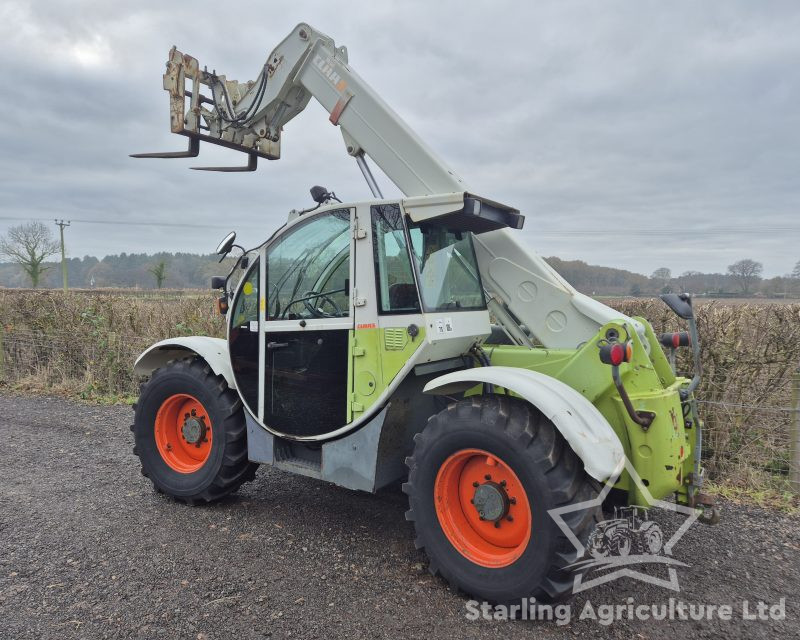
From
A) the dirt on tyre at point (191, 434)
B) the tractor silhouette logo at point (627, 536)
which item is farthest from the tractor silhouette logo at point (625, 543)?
the dirt on tyre at point (191, 434)

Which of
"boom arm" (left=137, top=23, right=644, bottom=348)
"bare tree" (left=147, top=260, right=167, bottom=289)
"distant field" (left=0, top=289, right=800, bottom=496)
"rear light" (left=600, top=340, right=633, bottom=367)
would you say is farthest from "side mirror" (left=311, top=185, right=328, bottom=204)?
"bare tree" (left=147, top=260, right=167, bottom=289)

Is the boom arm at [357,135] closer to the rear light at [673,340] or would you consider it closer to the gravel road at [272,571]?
the rear light at [673,340]

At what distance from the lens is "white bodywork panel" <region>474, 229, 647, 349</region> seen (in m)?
3.66

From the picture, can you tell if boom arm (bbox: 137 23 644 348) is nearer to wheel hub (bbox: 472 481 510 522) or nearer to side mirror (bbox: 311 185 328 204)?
side mirror (bbox: 311 185 328 204)

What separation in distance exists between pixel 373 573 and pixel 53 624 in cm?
169

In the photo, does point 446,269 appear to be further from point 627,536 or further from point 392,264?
point 627,536

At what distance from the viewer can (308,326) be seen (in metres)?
3.87

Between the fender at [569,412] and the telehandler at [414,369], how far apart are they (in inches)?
0.4

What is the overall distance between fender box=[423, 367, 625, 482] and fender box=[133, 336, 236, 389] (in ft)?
6.17

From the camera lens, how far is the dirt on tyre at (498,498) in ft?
9.11

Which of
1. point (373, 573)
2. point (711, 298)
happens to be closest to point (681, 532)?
point (373, 573)

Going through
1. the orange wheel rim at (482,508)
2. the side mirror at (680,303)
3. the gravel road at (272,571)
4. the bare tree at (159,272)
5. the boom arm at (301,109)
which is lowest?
the gravel road at (272,571)

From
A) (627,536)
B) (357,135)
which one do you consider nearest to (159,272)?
(357,135)

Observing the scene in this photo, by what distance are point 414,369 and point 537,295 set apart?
3.30 feet
